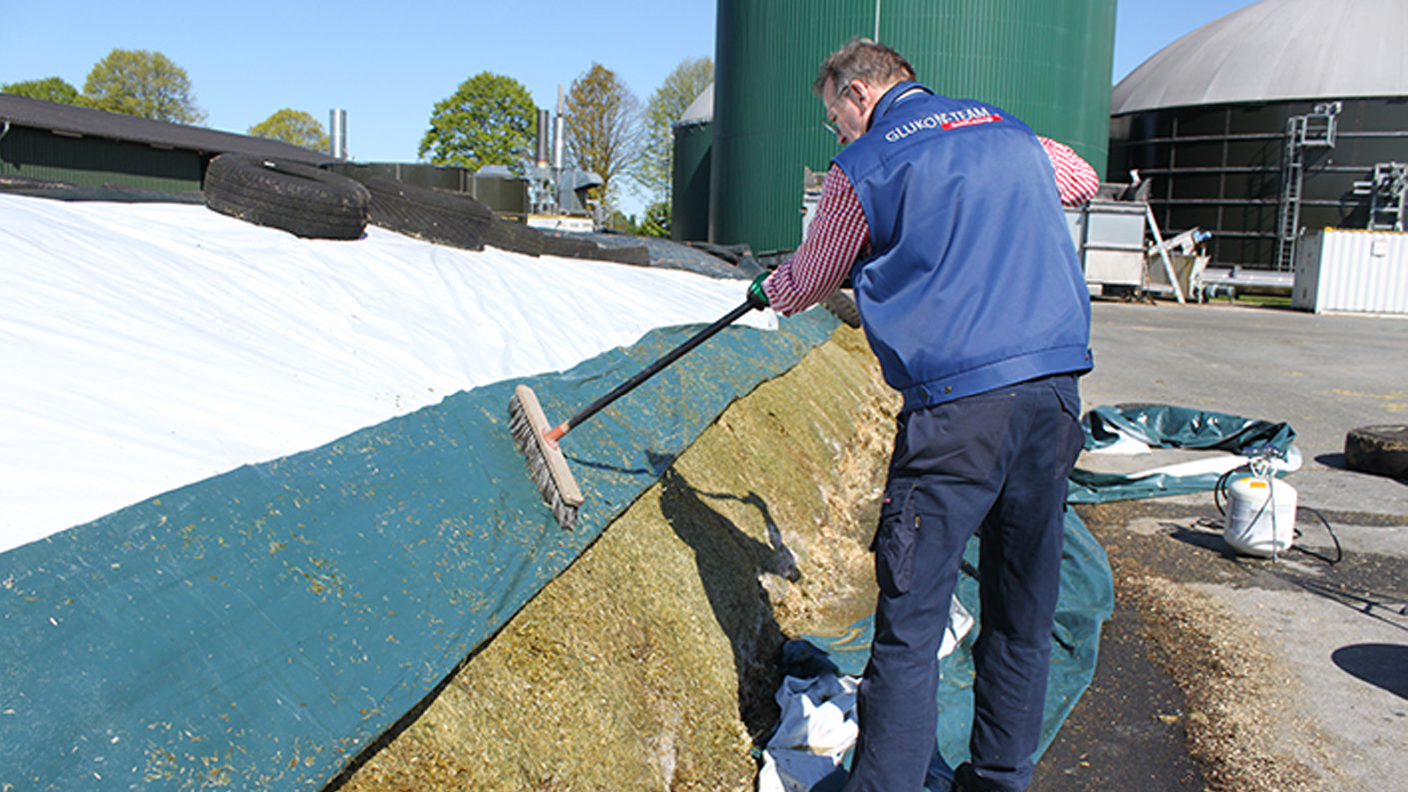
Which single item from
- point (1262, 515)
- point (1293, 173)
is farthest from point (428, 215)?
point (1293, 173)

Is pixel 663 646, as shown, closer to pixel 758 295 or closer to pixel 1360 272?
pixel 758 295

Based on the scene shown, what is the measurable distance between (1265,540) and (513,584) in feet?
13.3

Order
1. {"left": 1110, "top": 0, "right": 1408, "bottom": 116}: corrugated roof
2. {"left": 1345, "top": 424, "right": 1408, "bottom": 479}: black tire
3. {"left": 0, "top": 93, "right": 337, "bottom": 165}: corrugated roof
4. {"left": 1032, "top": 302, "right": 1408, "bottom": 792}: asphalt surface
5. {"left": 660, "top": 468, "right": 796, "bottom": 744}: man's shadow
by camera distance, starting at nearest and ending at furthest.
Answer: {"left": 1032, "top": 302, "right": 1408, "bottom": 792}: asphalt surface < {"left": 660, "top": 468, "right": 796, "bottom": 744}: man's shadow < {"left": 1345, "top": 424, "right": 1408, "bottom": 479}: black tire < {"left": 0, "top": 93, "right": 337, "bottom": 165}: corrugated roof < {"left": 1110, "top": 0, "right": 1408, "bottom": 116}: corrugated roof

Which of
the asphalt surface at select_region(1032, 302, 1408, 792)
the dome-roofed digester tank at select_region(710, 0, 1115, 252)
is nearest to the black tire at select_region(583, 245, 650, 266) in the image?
the asphalt surface at select_region(1032, 302, 1408, 792)

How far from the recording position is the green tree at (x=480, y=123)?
63062mm

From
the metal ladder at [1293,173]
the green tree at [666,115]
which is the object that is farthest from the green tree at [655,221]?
the metal ladder at [1293,173]

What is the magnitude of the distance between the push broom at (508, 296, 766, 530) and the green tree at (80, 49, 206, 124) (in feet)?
226

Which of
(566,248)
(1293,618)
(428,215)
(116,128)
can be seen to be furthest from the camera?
(116,128)

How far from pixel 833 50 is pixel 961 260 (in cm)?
2334

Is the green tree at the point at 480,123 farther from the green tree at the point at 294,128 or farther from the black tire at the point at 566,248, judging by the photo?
the black tire at the point at 566,248

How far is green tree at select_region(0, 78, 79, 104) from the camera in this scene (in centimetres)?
5838

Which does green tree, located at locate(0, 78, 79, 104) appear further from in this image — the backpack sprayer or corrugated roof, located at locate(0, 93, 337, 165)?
the backpack sprayer

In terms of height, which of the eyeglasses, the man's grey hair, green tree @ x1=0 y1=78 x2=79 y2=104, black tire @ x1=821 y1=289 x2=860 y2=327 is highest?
green tree @ x1=0 y1=78 x2=79 y2=104

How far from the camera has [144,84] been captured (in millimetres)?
62219
